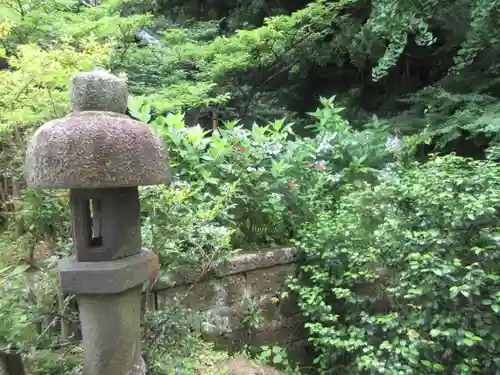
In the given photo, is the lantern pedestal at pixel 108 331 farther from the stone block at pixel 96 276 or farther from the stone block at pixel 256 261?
the stone block at pixel 256 261

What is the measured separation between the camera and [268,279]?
3223 millimetres

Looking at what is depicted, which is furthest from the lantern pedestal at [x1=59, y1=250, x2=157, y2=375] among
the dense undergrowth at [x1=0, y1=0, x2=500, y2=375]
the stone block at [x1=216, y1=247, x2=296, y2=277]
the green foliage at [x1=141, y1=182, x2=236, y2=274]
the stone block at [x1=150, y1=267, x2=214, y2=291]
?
the stone block at [x1=216, y1=247, x2=296, y2=277]

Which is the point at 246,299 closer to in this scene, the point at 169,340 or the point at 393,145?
the point at 169,340

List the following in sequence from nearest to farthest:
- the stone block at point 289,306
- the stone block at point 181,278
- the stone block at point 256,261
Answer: the stone block at point 181,278 < the stone block at point 256,261 < the stone block at point 289,306

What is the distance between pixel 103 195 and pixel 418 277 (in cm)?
184

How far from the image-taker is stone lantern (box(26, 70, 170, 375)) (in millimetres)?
1587

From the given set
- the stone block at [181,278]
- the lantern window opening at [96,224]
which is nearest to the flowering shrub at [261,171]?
the stone block at [181,278]

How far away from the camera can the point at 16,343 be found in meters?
1.76

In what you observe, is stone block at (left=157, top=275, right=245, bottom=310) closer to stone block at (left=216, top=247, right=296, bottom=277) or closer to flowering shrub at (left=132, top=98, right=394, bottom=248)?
stone block at (left=216, top=247, right=296, bottom=277)

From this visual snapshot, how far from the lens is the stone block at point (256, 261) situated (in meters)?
2.98

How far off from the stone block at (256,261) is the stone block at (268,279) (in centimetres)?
4

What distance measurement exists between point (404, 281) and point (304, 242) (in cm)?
92

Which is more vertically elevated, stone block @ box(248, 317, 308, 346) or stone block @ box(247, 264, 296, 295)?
stone block @ box(247, 264, 296, 295)

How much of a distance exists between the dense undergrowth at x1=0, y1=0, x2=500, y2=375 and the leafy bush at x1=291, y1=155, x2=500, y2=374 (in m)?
0.01
